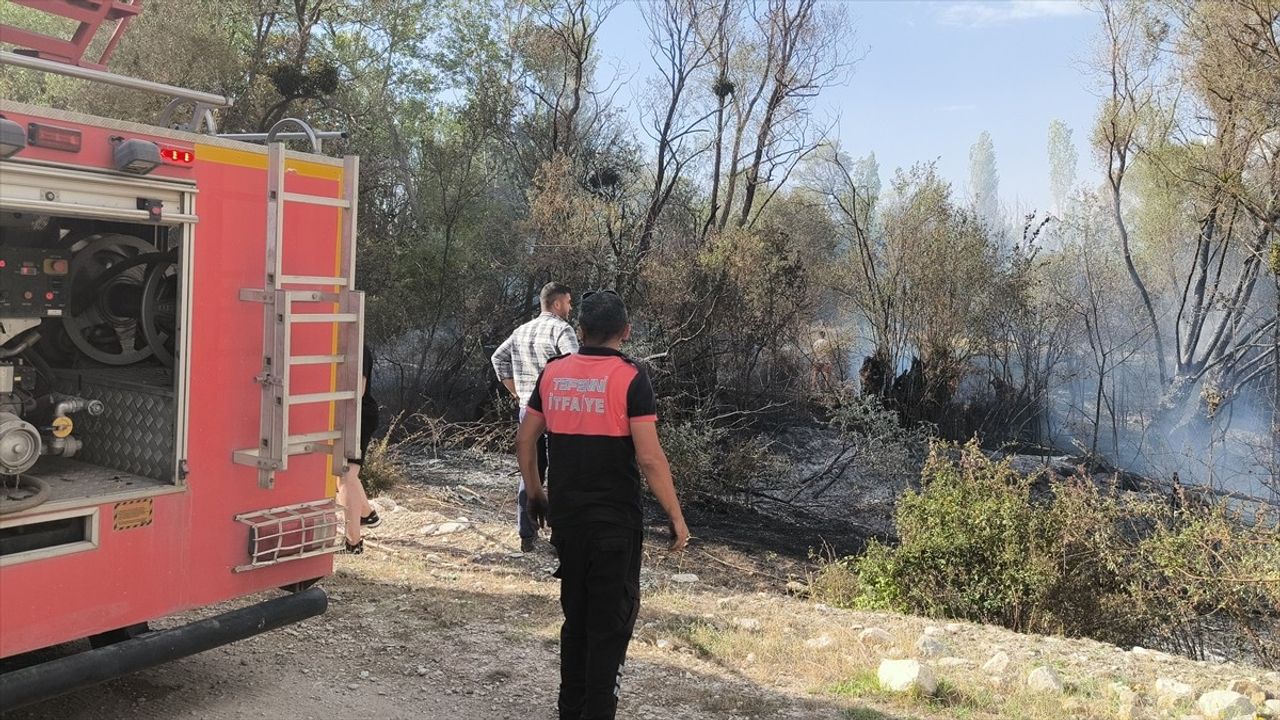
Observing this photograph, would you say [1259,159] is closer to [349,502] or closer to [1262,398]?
[1262,398]

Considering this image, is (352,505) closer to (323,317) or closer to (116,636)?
(116,636)

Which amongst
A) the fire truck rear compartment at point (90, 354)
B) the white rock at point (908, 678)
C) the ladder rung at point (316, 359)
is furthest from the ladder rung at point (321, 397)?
the white rock at point (908, 678)

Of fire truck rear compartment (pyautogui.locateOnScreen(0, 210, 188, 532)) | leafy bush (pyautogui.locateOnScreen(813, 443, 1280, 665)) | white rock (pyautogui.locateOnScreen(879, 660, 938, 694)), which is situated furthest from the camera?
leafy bush (pyautogui.locateOnScreen(813, 443, 1280, 665))

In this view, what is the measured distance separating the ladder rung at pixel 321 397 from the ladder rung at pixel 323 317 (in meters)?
0.32

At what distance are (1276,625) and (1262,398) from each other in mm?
14332

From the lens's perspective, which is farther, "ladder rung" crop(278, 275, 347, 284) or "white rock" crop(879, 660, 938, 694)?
"white rock" crop(879, 660, 938, 694)

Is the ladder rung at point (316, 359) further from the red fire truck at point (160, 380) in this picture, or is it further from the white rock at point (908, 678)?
the white rock at point (908, 678)

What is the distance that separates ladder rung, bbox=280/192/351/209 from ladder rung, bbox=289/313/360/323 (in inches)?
19.1

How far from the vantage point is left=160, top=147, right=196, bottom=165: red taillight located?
376cm

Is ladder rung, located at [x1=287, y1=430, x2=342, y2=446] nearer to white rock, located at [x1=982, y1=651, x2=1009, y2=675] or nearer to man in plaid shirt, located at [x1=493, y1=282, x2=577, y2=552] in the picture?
man in plaid shirt, located at [x1=493, y1=282, x2=577, y2=552]

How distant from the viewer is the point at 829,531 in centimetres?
1260

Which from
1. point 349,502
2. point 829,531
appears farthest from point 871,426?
point 349,502

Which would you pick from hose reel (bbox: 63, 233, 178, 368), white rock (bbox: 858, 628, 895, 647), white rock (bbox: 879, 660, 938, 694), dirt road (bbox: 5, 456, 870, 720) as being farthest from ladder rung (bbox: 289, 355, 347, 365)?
white rock (bbox: 858, 628, 895, 647)

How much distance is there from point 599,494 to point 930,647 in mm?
2909
